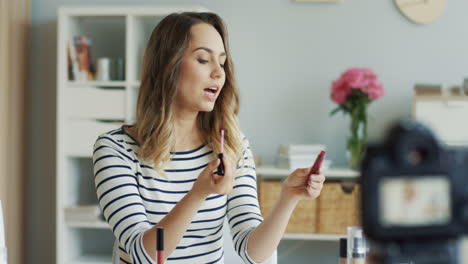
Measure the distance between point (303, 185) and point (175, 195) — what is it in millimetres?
430

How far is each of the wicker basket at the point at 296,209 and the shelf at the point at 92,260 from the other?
863 millimetres

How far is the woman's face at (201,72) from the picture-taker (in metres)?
1.58

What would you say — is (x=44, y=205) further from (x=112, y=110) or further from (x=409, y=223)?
(x=409, y=223)

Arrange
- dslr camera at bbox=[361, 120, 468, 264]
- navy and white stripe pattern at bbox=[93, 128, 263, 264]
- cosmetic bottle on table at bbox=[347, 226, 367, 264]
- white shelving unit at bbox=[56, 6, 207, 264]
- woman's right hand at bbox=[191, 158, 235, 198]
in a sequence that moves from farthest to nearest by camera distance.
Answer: white shelving unit at bbox=[56, 6, 207, 264] → navy and white stripe pattern at bbox=[93, 128, 263, 264] → cosmetic bottle on table at bbox=[347, 226, 367, 264] → woman's right hand at bbox=[191, 158, 235, 198] → dslr camera at bbox=[361, 120, 468, 264]

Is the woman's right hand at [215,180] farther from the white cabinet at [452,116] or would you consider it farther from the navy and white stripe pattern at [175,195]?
the white cabinet at [452,116]

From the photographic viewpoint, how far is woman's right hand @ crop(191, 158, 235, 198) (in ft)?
3.81

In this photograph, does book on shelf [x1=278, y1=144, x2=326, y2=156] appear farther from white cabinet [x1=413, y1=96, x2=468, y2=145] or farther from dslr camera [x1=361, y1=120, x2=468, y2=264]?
dslr camera [x1=361, y1=120, x2=468, y2=264]

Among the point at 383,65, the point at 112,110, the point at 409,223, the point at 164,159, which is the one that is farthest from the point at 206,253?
the point at 383,65

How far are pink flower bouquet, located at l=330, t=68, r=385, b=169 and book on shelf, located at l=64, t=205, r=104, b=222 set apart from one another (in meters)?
1.29

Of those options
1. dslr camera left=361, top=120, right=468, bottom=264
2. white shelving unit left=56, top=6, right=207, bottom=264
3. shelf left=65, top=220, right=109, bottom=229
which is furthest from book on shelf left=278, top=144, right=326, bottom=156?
dslr camera left=361, top=120, right=468, bottom=264

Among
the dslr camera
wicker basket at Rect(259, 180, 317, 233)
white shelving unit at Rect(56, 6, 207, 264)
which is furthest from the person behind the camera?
white shelving unit at Rect(56, 6, 207, 264)

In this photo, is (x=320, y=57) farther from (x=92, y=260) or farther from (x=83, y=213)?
(x=92, y=260)

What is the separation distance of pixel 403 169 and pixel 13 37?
3182 mm

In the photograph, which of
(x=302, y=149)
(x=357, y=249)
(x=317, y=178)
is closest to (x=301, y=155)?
(x=302, y=149)
